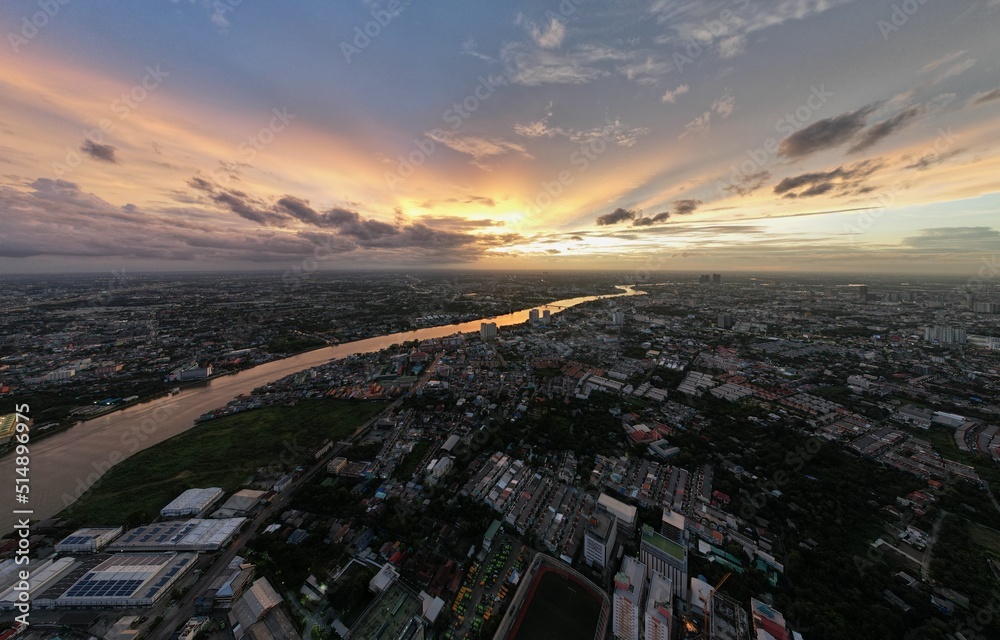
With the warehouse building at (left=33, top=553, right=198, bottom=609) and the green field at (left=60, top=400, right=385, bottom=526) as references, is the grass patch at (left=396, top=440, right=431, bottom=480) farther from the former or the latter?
the warehouse building at (left=33, top=553, right=198, bottom=609)

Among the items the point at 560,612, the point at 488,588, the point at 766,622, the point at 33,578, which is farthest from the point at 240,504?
the point at 766,622

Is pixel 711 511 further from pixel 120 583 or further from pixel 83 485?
pixel 83 485

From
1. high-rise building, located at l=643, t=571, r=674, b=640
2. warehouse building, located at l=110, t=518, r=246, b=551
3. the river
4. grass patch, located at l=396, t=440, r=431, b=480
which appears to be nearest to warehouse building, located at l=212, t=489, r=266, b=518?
warehouse building, located at l=110, t=518, r=246, b=551

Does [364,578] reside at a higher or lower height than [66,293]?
lower

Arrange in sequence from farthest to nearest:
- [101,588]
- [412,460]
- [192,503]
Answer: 1. [412,460]
2. [192,503]
3. [101,588]

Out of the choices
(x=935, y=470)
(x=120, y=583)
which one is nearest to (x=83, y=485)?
(x=120, y=583)

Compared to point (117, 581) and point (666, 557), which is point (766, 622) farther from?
point (117, 581)
